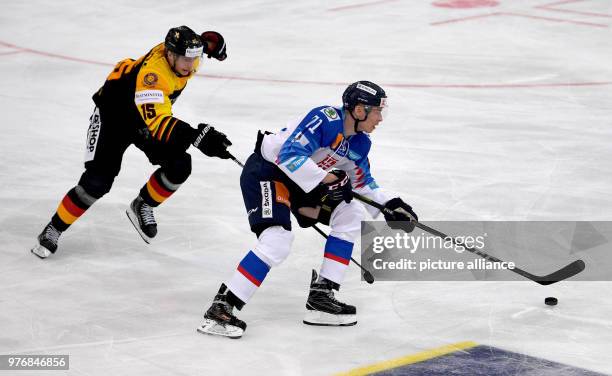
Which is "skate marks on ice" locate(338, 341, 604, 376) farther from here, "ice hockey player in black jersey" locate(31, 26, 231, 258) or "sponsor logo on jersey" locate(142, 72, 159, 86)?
"sponsor logo on jersey" locate(142, 72, 159, 86)

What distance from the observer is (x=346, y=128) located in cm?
502

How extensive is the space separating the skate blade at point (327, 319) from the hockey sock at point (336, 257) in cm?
18

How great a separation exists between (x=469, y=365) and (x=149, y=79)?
2391 mm

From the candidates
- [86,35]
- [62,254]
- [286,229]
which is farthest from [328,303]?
[86,35]

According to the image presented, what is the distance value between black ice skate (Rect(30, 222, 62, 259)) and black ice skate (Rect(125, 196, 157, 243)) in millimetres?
467

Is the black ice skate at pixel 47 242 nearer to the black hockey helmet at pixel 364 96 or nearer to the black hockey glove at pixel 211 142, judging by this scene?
the black hockey glove at pixel 211 142

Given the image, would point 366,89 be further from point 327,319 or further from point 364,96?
point 327,319

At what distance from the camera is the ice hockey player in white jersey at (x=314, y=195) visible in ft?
15.9

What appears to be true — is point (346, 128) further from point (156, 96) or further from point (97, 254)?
point (97, 254)

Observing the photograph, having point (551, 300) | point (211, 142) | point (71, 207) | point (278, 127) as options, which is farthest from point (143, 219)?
point (278, 127)

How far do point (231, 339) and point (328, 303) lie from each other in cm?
52

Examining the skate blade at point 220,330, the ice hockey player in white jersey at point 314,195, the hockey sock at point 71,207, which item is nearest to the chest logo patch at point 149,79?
the hockey sock at point 71,207

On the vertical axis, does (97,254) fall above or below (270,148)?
below

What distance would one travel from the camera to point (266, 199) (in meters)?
4.98
